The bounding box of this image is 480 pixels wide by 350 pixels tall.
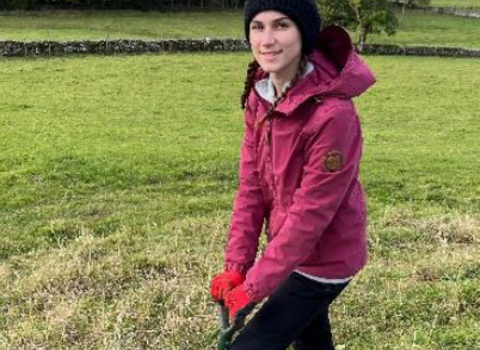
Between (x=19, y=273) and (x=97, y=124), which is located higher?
(x=19, y=273)

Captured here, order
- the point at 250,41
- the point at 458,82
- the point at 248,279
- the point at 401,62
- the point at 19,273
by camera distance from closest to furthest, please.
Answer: the point at 248,279 → the point at 250,41 → the point at 19,273 → the point at 458,82 → the point at 401,62

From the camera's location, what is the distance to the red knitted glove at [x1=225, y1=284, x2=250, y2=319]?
3277mm

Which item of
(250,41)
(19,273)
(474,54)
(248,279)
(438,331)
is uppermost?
(250,41)

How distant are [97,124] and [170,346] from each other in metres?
14.6

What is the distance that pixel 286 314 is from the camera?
3.35 metres

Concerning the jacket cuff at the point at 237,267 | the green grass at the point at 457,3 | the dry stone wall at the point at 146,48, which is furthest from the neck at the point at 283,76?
the green grass at the point at 457,3

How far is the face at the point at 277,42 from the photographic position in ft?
10.9

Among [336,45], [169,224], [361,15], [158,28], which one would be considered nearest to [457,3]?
[361,15]

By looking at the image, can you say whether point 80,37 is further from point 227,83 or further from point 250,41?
point 250,41

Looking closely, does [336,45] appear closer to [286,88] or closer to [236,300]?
[286,88]

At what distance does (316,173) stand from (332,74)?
0.55 meters

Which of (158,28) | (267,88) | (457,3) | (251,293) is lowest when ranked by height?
(457,3)

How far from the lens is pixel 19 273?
633 centimetres

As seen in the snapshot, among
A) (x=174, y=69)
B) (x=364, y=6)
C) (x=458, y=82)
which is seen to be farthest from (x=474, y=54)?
(x=174, y=69)
